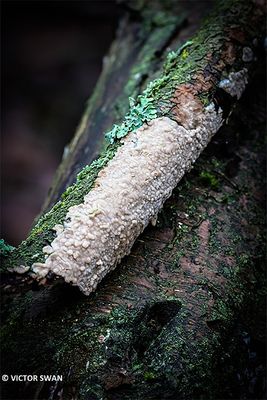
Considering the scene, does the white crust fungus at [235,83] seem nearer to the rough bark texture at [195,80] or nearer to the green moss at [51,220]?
the rough bark texture at [195,80]

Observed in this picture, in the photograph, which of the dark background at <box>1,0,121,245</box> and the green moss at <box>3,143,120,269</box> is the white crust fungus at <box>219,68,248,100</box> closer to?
the green moss at <box>3,143,120,269</box>

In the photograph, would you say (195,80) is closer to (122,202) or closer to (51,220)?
(122,202)

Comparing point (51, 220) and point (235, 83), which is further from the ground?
point (235, 83)

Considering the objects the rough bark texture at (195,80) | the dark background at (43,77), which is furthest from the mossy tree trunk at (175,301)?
the dark background at (43,77)

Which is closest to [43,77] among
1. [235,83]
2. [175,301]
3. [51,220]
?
[235,83]

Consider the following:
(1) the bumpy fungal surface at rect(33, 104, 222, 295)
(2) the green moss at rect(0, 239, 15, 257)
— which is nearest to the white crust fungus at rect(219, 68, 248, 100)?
(1) the bumpy fungal surface at rect(33, 104, 222, 295)

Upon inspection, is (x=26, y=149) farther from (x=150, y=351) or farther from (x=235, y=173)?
(x=150, y=351)
